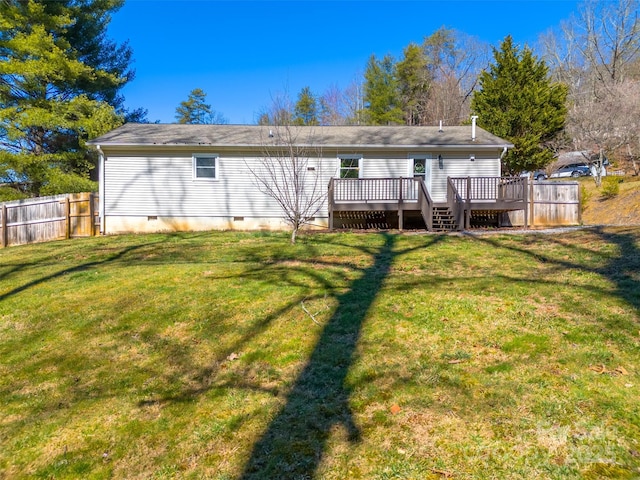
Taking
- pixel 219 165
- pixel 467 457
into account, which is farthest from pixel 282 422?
pixel 219 165

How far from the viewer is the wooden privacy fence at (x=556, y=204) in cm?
1448

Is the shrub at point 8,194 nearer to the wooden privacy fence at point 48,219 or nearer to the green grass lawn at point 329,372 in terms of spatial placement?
the wooden privacy fence at point 48,219

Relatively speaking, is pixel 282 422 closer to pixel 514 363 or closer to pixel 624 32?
pixel 514 363

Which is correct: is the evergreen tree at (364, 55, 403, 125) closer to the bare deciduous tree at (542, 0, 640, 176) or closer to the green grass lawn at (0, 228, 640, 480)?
the bare deciduous tree at (542, 0, 640, 176)

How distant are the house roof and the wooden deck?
145cm

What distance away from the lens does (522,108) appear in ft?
71.8

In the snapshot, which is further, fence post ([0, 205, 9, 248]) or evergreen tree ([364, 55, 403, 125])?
evergreen tree ([364, 55, 403, 125])

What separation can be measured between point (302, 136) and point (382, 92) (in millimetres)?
23252

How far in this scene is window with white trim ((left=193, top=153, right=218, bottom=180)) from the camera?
1450 centimetres

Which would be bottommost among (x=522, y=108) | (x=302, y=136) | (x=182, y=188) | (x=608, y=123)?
(x=182, y=188)

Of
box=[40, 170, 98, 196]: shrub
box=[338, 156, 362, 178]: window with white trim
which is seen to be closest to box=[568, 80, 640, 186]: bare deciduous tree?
box=[338, 156, 362, 178]: window with white trim

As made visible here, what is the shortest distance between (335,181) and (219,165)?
13.5ft

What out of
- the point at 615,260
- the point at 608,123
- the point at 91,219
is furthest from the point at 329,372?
the point at 608,123

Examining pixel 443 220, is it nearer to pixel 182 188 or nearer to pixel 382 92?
pixel 182 188
